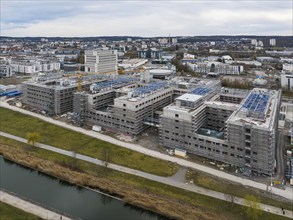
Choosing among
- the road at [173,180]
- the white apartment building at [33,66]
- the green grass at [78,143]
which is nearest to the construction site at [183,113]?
the green grass at [78,143]

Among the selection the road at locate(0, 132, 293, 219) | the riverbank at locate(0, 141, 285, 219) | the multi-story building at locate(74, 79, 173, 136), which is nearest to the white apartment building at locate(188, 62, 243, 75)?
the multi-story building at locate(74, 79, 173, 136)

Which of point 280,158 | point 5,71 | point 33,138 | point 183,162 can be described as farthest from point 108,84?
point 5,71

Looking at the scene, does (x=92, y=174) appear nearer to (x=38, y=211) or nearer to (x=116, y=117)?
(x=38, y=211)

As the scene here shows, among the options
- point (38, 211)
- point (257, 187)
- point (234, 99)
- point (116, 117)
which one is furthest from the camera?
point (234, 99)

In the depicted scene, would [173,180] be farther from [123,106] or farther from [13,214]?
[123,106]

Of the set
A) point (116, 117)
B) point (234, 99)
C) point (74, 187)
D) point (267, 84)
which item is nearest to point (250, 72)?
point (267, 84)

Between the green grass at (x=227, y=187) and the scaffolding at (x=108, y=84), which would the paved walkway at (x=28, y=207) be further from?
the scaffolding at (x=108, y=84)
